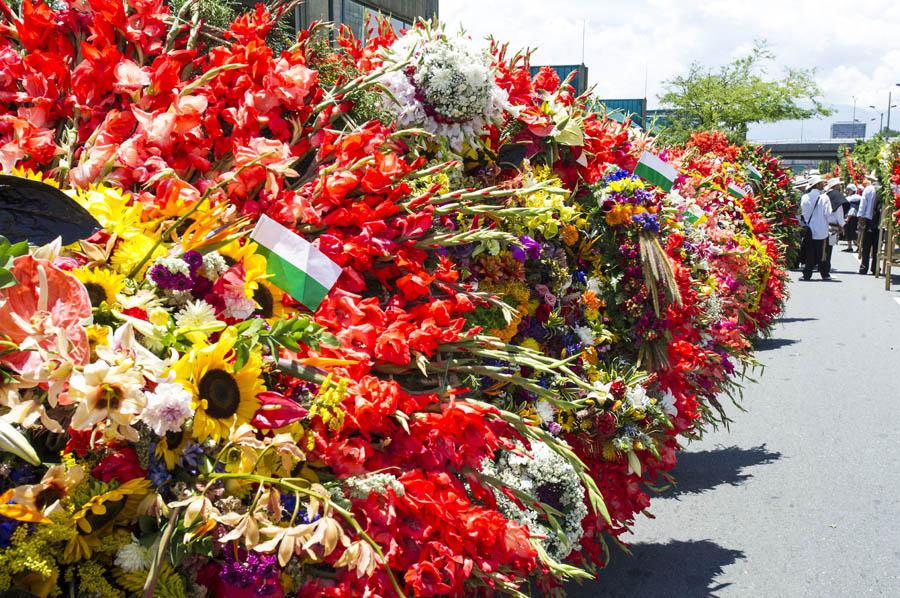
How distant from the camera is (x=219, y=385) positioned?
4.95 feet

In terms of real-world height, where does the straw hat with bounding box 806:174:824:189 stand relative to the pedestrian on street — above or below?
above

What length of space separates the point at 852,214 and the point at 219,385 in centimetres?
2180

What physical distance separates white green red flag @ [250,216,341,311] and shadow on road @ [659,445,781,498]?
146 inches

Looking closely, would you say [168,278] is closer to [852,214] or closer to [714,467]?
[714,467]

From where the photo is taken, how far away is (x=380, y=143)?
7.71 feet

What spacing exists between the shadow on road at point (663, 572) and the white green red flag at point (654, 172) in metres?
1.72

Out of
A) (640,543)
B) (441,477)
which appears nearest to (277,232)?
(441,477)

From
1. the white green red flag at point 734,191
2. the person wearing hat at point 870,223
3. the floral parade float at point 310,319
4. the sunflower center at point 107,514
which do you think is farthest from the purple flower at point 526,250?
the person wearing hat at point 870,223

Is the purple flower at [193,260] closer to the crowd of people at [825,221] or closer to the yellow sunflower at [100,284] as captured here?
the yellow sunflower at [100,284]

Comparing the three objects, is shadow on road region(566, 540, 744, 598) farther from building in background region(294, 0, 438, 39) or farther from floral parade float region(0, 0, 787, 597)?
building in background region(294, 0, 438, 39)

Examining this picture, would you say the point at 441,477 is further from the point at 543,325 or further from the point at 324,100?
the point at 543,325

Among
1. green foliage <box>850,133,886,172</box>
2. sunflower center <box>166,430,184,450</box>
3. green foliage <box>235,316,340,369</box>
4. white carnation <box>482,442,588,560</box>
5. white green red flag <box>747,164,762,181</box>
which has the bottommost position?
white carnation <box>482,442,588,560</box>

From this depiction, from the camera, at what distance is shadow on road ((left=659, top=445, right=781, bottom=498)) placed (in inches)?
209

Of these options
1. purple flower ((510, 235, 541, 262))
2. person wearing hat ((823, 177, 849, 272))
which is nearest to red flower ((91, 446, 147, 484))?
purple flower ((510, 235, 541, 262))
